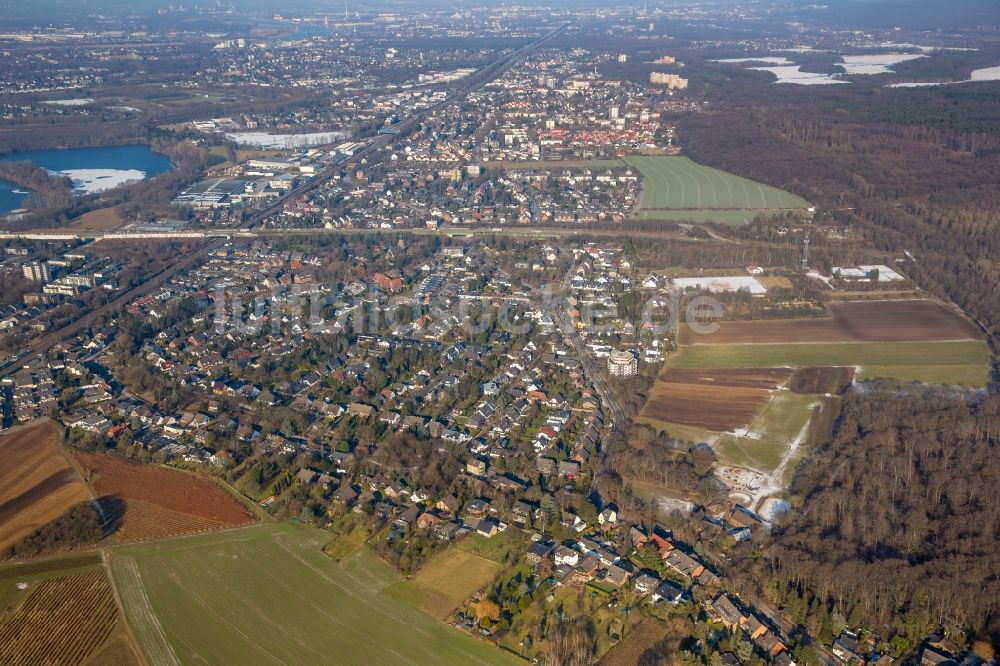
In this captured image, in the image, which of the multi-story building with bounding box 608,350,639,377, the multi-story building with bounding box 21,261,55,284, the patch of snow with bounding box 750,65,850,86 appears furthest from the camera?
the patch of snow with bounding box 750,65,850,86

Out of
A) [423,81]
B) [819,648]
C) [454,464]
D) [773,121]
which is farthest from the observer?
[423,81]

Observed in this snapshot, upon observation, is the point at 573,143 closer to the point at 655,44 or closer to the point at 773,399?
the point at 773,399

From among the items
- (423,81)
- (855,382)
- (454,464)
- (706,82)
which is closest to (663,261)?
(855,382)

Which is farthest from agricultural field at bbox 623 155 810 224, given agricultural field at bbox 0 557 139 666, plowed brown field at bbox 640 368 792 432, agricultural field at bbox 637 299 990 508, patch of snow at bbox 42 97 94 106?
patch of snow at bbox 42 97 94 106

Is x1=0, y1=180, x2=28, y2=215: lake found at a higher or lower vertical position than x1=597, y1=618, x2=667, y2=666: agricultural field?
lower

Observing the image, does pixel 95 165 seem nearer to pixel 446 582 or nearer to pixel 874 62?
pixel 446 582

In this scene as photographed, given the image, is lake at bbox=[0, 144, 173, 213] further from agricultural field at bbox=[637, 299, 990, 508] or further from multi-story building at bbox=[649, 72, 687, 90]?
multi-story building at bbox=[649, 72, 687, 90]

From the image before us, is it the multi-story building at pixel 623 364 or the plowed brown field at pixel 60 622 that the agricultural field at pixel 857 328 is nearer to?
the multi-story building at pixel 623 364
